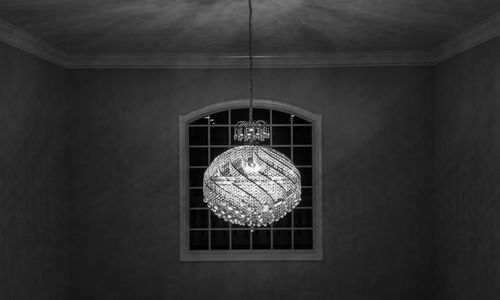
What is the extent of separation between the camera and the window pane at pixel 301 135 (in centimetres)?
618

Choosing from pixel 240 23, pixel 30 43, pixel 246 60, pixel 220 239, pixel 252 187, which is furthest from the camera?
pixel 220 239

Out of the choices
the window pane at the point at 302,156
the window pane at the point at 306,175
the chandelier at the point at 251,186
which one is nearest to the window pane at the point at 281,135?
the window pane at the point at 302,156

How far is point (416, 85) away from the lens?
19.4 ft

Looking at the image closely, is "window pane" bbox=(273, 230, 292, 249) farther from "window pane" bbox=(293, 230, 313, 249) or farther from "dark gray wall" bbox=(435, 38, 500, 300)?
"dark gray wall" bbox=(435, 38, 500, 300)

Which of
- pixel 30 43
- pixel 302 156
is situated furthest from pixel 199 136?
pixel 30 43

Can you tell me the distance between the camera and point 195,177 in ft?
20.3

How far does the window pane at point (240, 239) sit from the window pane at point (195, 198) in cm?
54

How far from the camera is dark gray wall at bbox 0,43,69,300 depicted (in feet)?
15.1

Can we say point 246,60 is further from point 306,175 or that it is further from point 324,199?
point 324,199

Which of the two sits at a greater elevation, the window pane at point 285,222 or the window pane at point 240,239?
the window pane at point 285,222

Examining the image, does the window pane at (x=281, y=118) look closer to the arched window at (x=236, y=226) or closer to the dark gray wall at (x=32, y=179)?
the arched window at (x=236, y=226)

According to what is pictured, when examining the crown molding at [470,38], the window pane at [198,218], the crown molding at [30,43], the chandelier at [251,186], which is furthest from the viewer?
the window pane at [198,218]

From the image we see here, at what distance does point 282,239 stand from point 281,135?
4.19 feet

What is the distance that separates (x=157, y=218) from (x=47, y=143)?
1.49m
